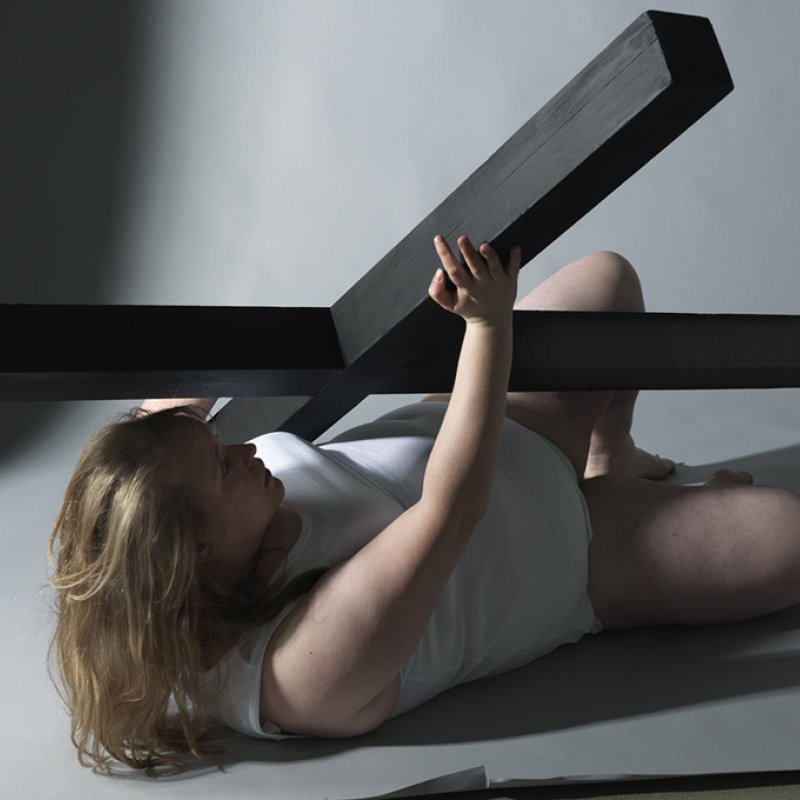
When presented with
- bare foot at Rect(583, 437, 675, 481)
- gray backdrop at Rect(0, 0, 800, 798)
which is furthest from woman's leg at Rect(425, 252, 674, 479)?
gray backdrop at Rect(0, 0, 800, 798)

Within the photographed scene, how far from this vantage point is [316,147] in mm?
2834

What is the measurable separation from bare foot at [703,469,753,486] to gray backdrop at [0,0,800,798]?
2.48ft

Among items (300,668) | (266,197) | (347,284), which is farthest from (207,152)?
(300,668)

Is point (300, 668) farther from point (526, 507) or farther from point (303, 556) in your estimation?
point (526, 507)

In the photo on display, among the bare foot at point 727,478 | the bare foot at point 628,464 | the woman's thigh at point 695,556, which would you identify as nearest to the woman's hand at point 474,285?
the woman's thigh at point 695,556

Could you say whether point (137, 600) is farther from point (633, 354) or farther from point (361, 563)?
point (633, 354)

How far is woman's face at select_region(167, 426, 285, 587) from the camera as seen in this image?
133cm

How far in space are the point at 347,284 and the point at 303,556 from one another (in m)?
1.40

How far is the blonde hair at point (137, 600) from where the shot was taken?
4.24 feet

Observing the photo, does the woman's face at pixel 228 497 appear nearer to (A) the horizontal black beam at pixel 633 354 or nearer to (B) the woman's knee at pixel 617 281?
(A) the horizontal black beam at pixel 633 354

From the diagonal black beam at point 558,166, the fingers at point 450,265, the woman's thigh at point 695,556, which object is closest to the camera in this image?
the diagonal black beam at point 558,166

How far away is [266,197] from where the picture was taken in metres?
2.80

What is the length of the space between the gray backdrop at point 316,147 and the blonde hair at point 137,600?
1.22 m

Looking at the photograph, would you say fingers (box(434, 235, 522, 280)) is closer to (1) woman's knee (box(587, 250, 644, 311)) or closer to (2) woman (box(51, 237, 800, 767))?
(2) woman (box(51, 237, 800, 767))
